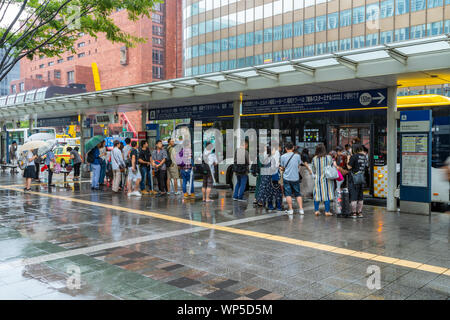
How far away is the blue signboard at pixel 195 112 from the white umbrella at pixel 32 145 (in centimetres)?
465

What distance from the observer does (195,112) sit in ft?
50.7

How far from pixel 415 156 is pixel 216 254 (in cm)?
594

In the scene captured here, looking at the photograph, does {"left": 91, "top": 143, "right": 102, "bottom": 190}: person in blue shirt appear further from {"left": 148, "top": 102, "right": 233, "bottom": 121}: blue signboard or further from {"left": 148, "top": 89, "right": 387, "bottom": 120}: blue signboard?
{"left": 148, "top": 89, "right": 387, "bottom": 120}: blue signboard

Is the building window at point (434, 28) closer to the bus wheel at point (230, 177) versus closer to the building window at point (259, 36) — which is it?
the building window at point (259, 36)

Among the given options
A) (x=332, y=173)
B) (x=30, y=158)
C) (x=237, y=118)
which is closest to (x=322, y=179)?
(x=332, y=173)

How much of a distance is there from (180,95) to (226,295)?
1010 cm

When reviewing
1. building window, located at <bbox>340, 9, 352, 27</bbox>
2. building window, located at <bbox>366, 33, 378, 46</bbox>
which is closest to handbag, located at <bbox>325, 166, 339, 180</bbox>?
building window, located at <bbox>366, 33, 378, 46</bbox>

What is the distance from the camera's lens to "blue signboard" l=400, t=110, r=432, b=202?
9.21m

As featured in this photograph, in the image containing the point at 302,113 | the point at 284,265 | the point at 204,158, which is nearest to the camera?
the point at 284,265

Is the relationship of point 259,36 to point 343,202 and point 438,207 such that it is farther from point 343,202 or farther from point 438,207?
point 343,202
